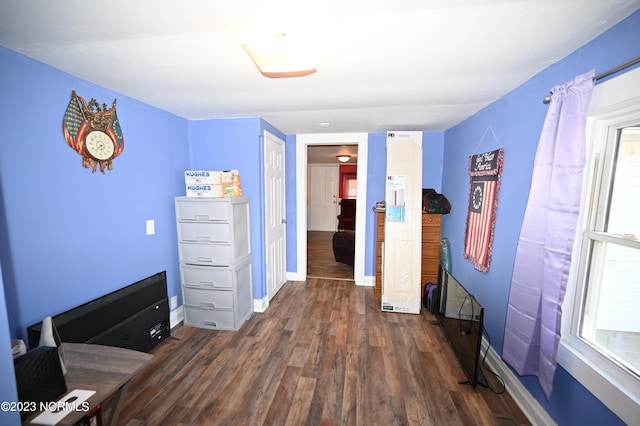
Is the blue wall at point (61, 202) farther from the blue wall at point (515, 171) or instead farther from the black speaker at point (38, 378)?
the blue wall at point (515, 171)

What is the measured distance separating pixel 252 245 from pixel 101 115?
1760mm

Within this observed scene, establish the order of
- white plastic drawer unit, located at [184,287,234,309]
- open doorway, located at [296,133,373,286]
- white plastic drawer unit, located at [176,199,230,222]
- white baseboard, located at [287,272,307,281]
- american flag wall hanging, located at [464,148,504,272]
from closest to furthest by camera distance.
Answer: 1. american flag wall hanging, located at [464,148,504,272]
2. white plastic drawer unit, located at [176,199,230,222]
3. white plastic drawer unit, located at [184,287,234,309]
4. open doorway, located at [296,133,373,286]
5. white baseboard, located at [287,272,307,281]

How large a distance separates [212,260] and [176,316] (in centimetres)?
79

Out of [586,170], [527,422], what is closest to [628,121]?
[586,170]

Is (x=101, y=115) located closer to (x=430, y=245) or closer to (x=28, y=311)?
(x=28, y=311)

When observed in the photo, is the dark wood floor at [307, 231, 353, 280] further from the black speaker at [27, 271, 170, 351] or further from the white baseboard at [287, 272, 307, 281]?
the black speaker at [27, 271, 170, 351]

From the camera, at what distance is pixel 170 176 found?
2.54 meters

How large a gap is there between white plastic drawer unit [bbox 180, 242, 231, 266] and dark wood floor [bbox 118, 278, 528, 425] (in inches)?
28.9

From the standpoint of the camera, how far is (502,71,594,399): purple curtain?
1231mm

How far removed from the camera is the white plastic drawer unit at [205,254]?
2459 millimetres

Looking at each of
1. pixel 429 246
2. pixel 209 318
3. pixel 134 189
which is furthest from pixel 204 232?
pixel 429 246

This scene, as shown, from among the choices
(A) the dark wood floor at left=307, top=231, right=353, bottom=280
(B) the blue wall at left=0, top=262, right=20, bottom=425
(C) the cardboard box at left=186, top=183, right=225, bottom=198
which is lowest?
(A) the dark wood floor at left=307, top=231, right=353, bottom=280

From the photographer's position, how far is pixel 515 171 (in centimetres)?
179

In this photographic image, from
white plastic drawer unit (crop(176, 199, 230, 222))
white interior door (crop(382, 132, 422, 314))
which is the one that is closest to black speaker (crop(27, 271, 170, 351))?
white plastic drawer unit (crop(176, 199, 230, 222))
